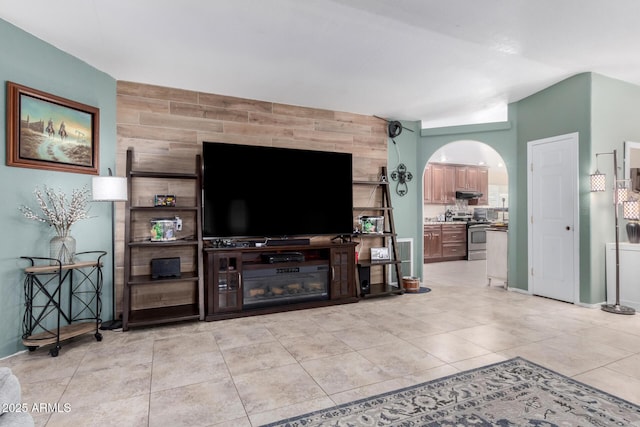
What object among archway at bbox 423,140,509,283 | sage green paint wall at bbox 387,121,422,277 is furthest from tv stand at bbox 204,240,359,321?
archway at bbox 423,140,509,283

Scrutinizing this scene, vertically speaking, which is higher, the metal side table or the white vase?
the white vase

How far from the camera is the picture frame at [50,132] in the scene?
109 inches

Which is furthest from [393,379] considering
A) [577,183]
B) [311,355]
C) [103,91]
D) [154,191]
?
[103,91]

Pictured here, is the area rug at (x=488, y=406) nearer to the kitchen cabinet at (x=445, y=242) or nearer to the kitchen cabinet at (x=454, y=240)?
the kitchen cabinet at (x=445, y=242)

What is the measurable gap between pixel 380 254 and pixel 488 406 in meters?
2.93

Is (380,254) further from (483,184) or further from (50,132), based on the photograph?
(483,184)

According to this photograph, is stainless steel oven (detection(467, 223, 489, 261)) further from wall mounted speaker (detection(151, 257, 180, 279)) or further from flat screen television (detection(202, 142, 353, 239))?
wall mounted speaker (detection(151, 257, 180, 279))

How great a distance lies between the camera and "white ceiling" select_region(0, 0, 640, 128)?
2549 millimetres

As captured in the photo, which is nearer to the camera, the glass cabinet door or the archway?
the glass cabinet door

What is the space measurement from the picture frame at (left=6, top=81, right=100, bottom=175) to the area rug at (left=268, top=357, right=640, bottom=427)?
287 centimetres

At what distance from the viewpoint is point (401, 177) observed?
537cm

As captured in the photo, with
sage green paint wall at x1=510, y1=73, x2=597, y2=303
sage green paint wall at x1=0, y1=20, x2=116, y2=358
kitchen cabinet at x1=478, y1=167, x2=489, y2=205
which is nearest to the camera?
sage green paint wall at x1=0, y1=20, x2=116, y2=358

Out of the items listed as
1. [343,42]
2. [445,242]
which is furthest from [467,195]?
[343,42]

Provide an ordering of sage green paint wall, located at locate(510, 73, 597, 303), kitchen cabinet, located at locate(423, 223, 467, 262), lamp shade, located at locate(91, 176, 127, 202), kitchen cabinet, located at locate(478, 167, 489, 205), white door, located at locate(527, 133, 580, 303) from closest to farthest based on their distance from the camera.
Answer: lamp shade, located at locate(91, 176, 127, 202)
sage green paint wall, located at locate(510, 73, 597, 303)
white door, located at locate(527, 133, 580, 303)
kitchen cabinet, located at locate(423, 223, 467, 262)
kitchen cabinet, located at locate(478, 167, 489, 205)
